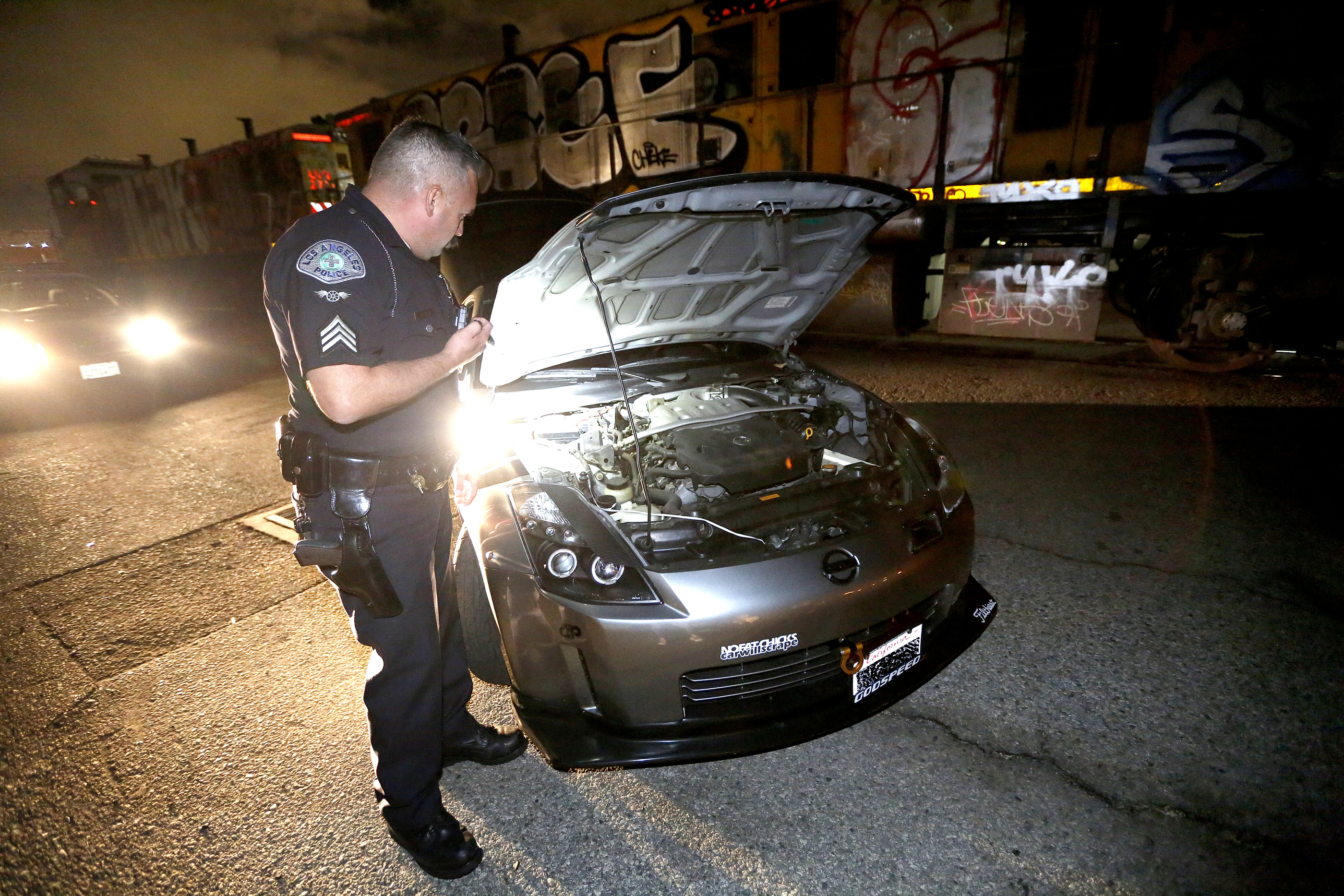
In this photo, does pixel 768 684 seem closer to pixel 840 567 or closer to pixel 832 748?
pixel 840 567

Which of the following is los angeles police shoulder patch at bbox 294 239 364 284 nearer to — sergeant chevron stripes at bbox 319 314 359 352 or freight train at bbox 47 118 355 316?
sergeant chevron stripes at bbox 319 314 359 352

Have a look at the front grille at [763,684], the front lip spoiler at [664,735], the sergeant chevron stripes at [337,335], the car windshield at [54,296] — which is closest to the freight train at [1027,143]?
the sergeant chevron stripes at [337,335]

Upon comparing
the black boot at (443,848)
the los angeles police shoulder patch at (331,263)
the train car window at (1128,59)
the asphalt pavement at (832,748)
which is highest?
the train car window at (1128,59)

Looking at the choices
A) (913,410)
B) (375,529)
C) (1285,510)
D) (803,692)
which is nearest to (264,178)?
(913,410)

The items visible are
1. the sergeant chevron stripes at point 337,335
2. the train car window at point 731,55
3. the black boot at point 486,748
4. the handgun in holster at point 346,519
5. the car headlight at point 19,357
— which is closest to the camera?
the sergeant chevron stripes at point 337,335

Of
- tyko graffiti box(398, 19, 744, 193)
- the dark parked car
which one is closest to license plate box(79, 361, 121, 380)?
the dark parked car

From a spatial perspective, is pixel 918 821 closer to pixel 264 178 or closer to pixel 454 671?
pixel 454 671

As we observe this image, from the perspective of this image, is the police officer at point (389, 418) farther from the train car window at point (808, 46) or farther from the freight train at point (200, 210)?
the freight train at point (200, 210)

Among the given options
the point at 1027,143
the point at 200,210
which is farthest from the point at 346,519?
the point at 200,210

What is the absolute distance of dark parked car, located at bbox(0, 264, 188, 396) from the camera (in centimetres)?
656

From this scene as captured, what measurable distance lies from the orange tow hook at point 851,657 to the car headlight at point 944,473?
643mm

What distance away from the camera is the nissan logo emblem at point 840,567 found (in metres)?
1.77

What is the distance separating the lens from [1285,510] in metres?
3.42

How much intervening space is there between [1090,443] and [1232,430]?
1151 mm
